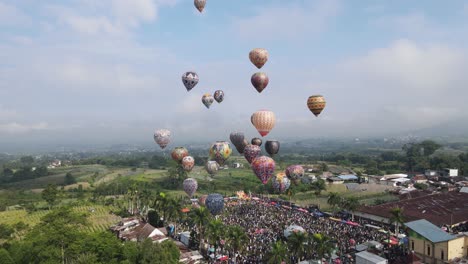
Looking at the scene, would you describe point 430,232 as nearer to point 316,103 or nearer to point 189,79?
point 316,103

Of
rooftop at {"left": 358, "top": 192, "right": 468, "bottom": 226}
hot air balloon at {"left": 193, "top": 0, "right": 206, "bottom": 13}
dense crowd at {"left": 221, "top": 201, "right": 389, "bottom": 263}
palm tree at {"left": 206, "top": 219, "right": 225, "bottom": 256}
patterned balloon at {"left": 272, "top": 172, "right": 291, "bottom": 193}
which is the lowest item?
dense crowd at {"left": 221, "top": 201, "right": 389, "bottom": 263}

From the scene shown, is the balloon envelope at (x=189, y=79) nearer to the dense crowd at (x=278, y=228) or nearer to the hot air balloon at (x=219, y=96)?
Result: the hot air balloon at (x=219, y=96)

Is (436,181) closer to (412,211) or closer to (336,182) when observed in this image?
(336,182)

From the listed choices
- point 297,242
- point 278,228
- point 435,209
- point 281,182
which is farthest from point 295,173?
point 435,209

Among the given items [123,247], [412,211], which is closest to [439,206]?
[412,211]

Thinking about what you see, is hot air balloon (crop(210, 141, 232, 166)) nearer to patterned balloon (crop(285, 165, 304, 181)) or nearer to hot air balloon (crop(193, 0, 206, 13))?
patterned balloon (crop(285, 165, 304, 181))

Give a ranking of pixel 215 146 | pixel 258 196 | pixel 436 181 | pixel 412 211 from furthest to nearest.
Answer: pixel 436 181 → pixel 258 196 → pixel 412 211 → pixel 215 146

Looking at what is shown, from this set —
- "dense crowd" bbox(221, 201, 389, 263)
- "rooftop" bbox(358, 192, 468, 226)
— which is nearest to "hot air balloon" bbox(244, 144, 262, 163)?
"dense crowd" bbox(221, 201, 389, 263)
